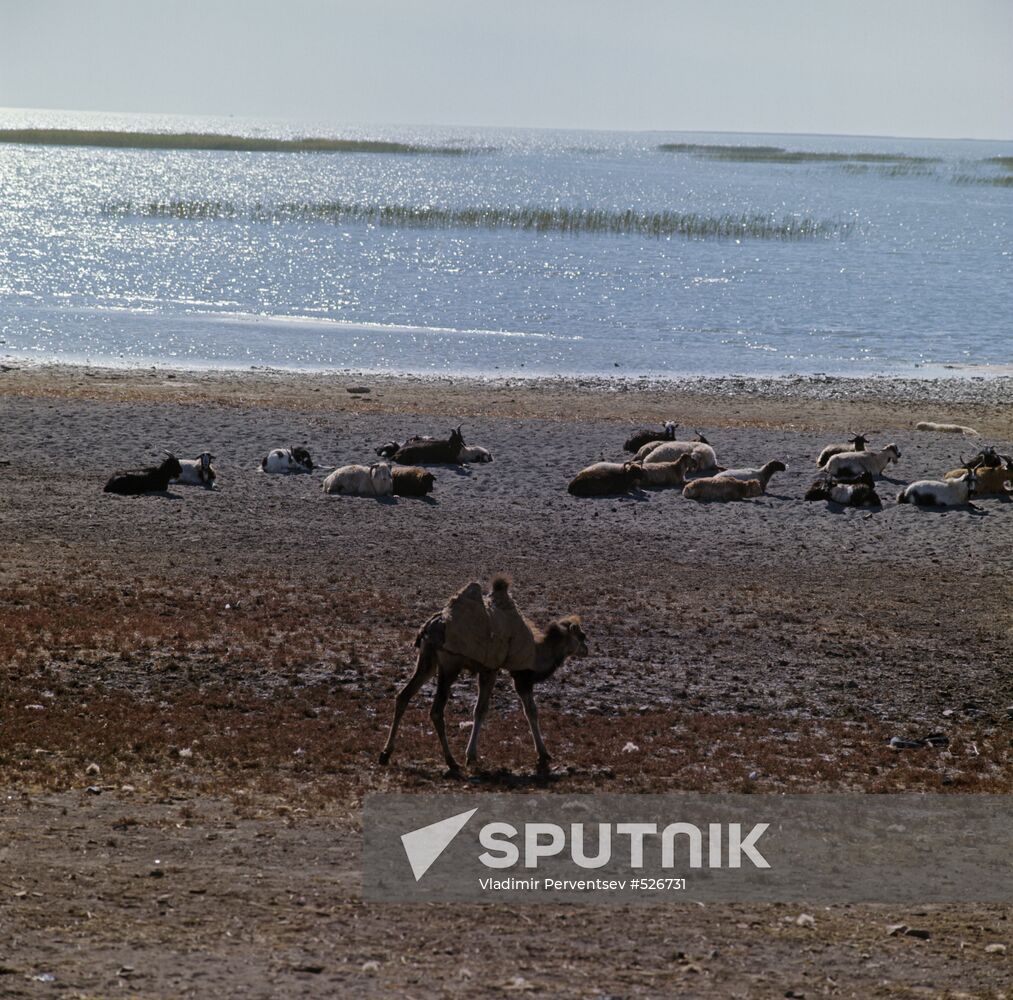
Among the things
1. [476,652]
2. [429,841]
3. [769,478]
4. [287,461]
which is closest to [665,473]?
[769,478]

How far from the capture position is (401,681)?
12.7 m

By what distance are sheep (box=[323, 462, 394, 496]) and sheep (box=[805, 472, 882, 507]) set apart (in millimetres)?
6625

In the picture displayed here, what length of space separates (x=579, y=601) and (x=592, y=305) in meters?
39.9

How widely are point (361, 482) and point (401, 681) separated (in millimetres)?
8893

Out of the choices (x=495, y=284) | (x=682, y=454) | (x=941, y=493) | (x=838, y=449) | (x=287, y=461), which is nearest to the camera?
(x=941, y=493)

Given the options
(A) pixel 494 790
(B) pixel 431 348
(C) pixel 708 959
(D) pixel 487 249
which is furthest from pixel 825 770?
(D) pixel 487 249

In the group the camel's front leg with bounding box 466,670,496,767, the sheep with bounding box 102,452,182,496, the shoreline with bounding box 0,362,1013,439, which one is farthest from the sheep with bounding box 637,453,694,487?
the camel's front leg with bounding box 466,670,496,767

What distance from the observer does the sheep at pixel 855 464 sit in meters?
22.9

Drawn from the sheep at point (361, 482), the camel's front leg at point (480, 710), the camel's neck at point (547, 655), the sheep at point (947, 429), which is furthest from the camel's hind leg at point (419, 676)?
the sheep at point (947, 429)

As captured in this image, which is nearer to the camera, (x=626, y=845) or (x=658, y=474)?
(x=626, y=845)

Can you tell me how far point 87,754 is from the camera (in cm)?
1035

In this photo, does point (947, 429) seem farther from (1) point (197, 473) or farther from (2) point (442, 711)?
(2) point (442, 711)

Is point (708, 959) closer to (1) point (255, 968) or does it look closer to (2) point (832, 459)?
(1) point (255, 968)

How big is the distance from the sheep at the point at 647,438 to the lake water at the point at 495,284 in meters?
13.3
